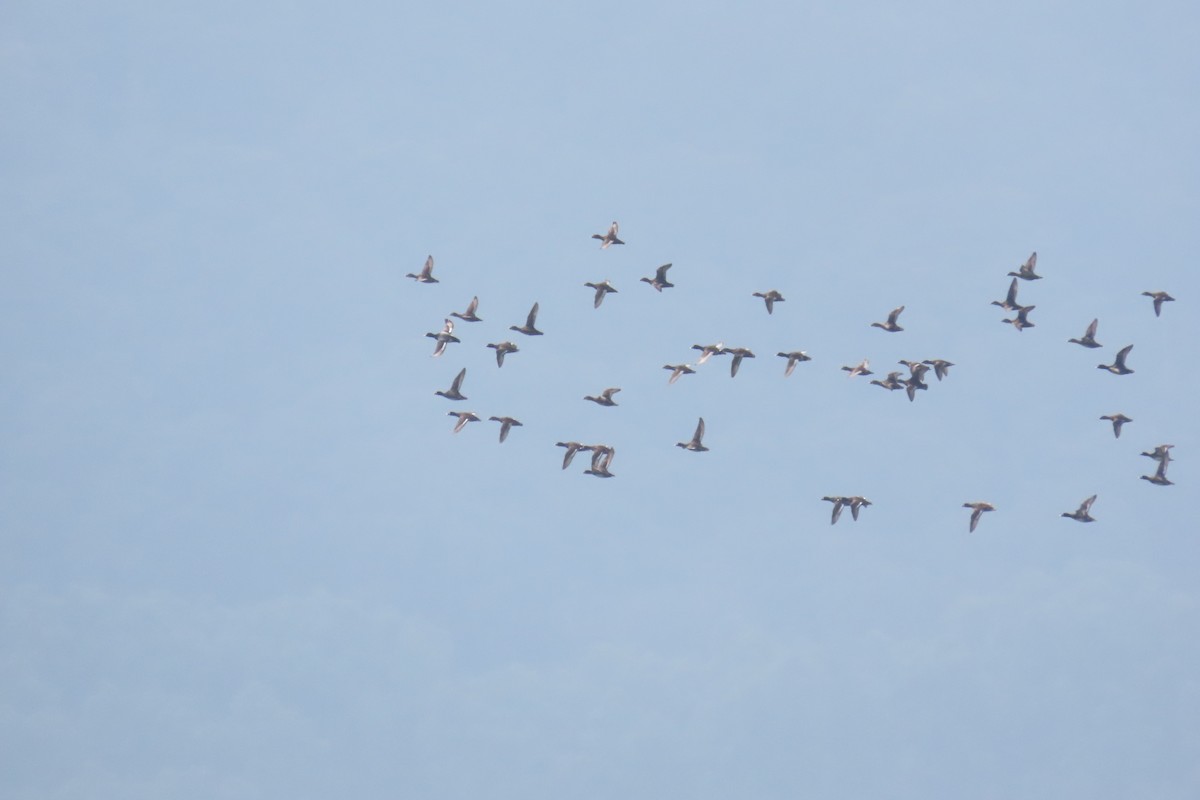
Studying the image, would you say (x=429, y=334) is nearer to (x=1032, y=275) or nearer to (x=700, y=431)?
(x=700, y=431)

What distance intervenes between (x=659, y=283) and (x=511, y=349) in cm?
801

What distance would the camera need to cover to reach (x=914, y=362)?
8275 centimetres

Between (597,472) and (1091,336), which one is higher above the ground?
(1091,336)

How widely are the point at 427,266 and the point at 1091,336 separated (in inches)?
1339

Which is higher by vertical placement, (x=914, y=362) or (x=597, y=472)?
(x=914, y=362)

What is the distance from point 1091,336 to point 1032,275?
516 cm

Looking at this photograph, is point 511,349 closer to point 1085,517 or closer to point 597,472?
point 597,472

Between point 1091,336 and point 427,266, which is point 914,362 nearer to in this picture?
point 1091,336

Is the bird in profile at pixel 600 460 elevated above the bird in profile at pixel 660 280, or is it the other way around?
the bird in profile at pixel 660 280

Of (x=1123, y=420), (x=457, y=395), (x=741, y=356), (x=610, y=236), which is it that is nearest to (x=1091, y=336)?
(x=1123, y=420)

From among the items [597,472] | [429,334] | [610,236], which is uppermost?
[610,236]

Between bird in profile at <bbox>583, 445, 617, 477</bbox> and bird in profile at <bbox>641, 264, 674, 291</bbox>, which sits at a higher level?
bird in profile at <bbox>641, 264, 674, 291</bbox>

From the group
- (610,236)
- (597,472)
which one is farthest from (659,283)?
(597,472)

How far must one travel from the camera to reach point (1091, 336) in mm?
83938
